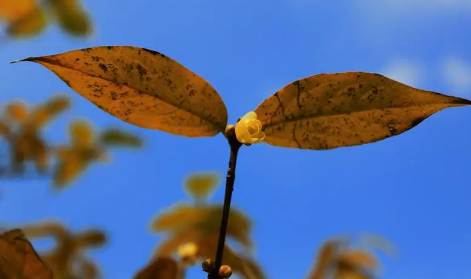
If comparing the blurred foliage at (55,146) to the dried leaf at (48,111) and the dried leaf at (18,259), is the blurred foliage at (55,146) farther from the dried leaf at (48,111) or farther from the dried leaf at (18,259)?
the dried leaf at (18,259)

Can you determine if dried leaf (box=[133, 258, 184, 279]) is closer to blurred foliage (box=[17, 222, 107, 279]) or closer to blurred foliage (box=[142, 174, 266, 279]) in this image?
blurred foliage (box=[142, 174, 266, 279])

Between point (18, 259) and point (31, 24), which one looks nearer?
point (18, 259)

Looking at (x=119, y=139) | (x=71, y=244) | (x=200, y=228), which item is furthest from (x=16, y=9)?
(x=200, y=228)

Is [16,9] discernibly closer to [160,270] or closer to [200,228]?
[200,228]

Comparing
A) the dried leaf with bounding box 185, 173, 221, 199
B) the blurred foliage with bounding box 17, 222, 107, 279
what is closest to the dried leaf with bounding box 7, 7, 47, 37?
Answer: the blurred foliage with bounding box 17, 222, 107, 279

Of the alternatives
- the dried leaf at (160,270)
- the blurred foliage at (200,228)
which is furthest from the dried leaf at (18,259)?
the blurred foliage at (200,228)

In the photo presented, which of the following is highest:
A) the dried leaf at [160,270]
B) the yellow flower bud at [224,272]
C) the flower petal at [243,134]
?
the flower petal at [243,134]

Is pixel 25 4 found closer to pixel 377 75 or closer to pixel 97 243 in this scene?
pixel 97 243
